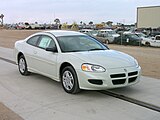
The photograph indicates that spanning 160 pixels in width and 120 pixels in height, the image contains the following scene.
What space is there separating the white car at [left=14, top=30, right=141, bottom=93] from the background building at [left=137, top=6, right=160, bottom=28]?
2899 inches

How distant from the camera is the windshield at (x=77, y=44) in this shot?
285 inches

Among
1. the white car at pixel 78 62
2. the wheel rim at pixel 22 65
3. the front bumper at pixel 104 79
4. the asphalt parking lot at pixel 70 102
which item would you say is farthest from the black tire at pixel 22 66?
the front bumper at pixel 104 79

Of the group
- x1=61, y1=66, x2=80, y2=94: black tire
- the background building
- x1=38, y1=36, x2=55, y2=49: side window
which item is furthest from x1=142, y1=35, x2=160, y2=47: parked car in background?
the background building

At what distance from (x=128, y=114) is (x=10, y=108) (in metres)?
2.27

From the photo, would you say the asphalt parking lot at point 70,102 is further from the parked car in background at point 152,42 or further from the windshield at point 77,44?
the parked car in background at point 152,42

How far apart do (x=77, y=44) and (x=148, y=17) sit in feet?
249

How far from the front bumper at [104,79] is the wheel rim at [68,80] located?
0.32 meters

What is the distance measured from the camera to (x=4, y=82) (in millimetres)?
7988

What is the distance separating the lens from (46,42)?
7867mm

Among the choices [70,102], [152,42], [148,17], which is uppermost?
[148,17]

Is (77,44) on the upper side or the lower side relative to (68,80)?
upper

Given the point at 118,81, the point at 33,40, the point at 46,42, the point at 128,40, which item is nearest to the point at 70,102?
the point at 118,81

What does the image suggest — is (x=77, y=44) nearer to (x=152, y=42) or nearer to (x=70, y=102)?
(x=70, y=102)

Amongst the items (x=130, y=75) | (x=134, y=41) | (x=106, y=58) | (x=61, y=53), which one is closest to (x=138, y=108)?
(x=130, y=75)
